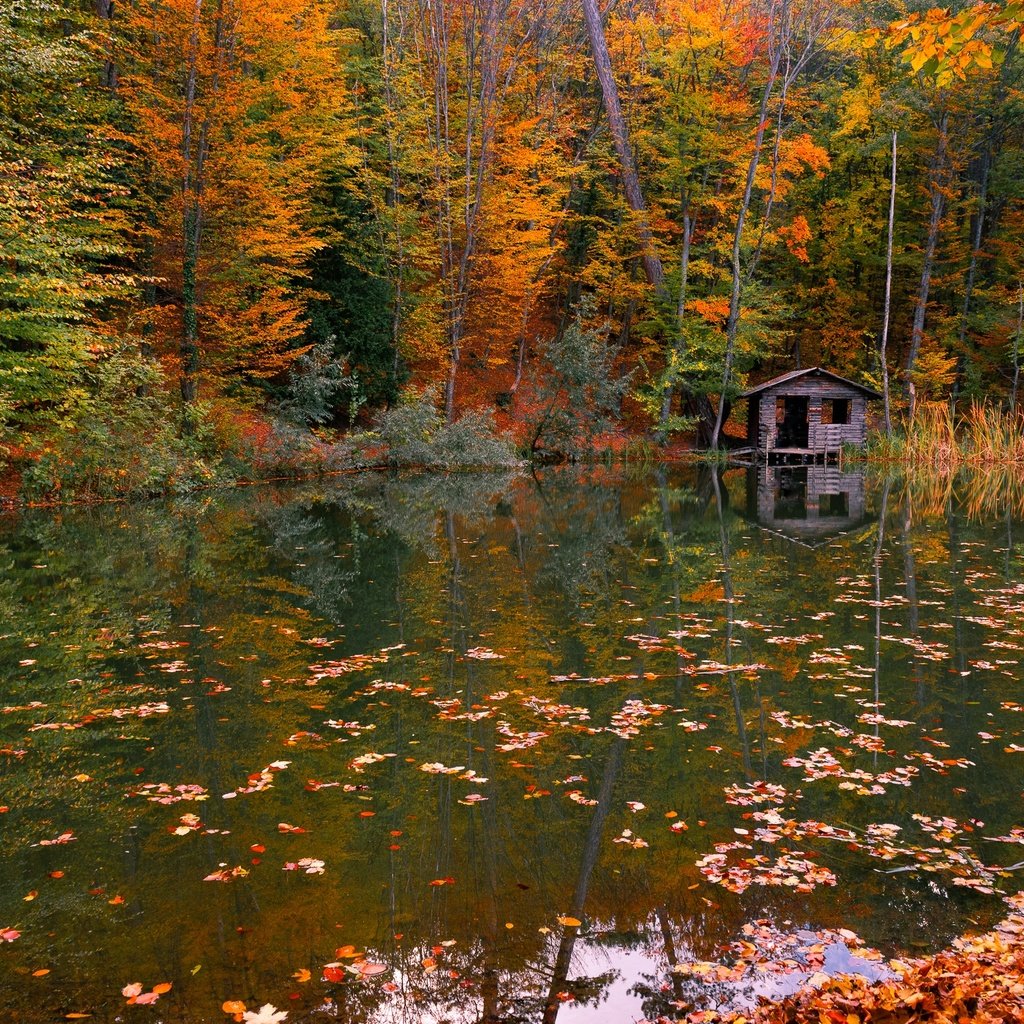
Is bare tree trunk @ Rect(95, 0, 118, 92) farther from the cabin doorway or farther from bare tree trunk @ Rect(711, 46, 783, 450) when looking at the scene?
the cabin doorway

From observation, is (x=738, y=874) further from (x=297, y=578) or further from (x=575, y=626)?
(x=297, y=578)

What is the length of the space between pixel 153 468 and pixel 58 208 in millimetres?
5329

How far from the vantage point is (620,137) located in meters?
28.6

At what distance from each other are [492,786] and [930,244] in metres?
33.1

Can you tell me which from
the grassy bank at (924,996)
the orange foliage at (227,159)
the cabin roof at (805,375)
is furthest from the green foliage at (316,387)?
the grassy bank at (924,996)

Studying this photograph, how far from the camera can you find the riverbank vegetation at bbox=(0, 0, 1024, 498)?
17516 millimetres

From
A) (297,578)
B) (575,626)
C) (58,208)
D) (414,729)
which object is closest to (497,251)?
(58,208)

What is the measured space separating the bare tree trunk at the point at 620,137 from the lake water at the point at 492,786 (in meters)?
22.3

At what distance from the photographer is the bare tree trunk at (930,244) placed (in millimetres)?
30828

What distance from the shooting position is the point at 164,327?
21656 millimetres

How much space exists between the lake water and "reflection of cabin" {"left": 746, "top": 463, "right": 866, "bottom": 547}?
3.87 m

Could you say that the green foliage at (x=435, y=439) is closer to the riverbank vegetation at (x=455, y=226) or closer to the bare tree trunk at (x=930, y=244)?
the riverbank vegetation at (x=455, y=226)

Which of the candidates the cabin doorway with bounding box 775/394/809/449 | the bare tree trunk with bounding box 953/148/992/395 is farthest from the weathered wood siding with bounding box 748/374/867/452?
the bare tree trunk with bounding box 953/148/992/395

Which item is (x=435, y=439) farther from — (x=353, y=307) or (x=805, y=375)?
(x=805, y=375)
